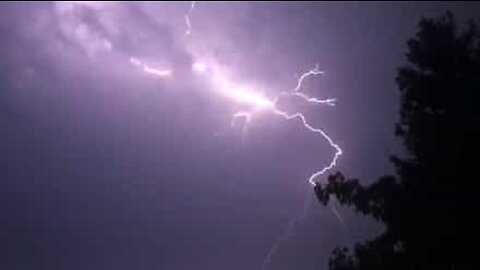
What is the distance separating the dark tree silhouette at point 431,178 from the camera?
1283 cm

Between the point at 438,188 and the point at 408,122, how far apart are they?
1730mm

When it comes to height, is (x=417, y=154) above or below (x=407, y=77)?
below

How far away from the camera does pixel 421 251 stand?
13.0 metres

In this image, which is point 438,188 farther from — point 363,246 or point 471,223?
point 363,246

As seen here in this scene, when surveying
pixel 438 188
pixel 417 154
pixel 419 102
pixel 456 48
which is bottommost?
pixel 438 188

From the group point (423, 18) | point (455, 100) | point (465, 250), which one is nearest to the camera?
point (465, 250)

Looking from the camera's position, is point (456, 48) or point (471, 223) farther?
point (456, 48)

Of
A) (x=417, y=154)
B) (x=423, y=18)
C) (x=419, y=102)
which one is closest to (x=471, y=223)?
(x=417, y=154)

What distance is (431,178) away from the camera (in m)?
13.2

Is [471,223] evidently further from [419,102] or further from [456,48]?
[456,48]

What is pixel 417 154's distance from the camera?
13734 mm

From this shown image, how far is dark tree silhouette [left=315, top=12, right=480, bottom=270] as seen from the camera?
12.8 meters

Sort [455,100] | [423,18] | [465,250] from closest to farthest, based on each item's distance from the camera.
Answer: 1. [465,250]
2. [455,100]
3. [423,18]

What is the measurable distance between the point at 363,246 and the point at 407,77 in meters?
3.77
